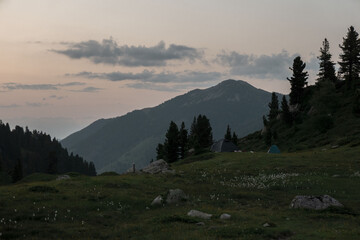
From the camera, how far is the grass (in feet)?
60.7

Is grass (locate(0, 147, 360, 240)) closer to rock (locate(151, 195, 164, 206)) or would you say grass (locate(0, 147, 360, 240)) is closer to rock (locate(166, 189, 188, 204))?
A: rock (locate(151, 195, 164, 206))

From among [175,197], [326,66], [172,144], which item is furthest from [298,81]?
[175,197]

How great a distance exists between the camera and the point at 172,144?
340 ft

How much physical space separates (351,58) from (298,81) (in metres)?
19.1

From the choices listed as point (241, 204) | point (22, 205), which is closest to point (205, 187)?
point (241, 204)

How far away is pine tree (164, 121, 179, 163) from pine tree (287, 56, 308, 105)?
164 ft

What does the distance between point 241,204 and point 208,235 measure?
39.2 ft

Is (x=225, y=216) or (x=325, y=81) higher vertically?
(x=325, y=81)

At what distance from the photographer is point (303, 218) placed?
857 inches

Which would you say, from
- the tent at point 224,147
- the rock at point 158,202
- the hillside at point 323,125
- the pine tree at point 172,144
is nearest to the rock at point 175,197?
the rock at point 158,202

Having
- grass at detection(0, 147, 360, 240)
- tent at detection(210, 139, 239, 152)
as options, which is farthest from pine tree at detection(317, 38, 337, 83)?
grass at detection(0, 147, 360, 240)

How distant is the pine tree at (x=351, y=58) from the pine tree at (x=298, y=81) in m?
13.5

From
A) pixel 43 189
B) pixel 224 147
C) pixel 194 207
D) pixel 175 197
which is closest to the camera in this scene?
pixel 194 207

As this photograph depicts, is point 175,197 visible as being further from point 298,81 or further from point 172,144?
point 298,81
